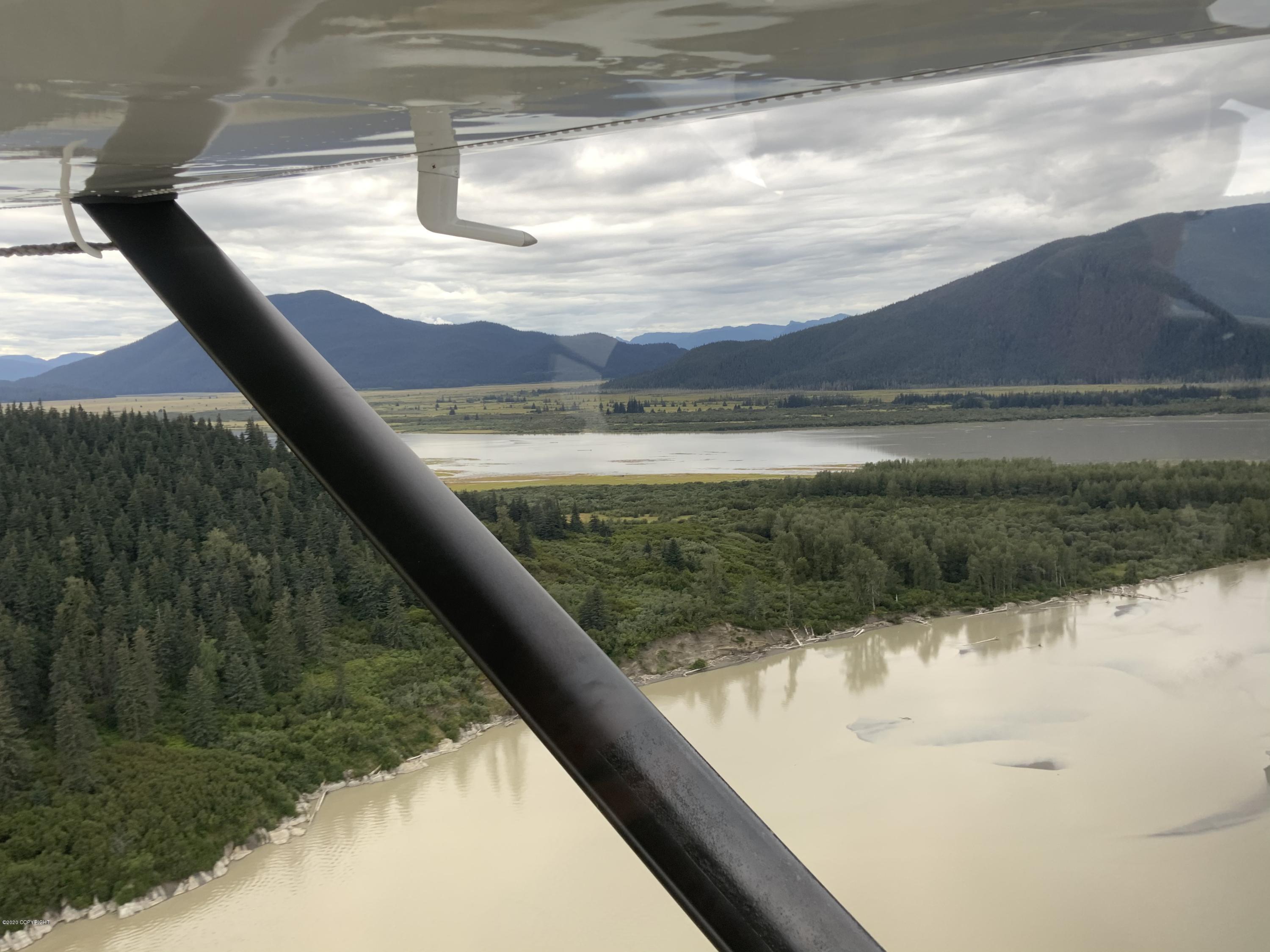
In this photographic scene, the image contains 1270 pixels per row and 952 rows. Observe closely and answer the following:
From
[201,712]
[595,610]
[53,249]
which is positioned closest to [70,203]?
[53,249]

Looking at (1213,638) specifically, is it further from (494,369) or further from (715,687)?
(494,369)

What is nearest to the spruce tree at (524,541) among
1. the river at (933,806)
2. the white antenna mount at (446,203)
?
the river at (933,806)

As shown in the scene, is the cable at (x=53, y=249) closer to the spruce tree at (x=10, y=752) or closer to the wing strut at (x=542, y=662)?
the wing strut at (x=542, y=662)

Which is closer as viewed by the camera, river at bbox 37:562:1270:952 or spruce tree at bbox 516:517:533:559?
spruce tree at bbox 516:517:533:559

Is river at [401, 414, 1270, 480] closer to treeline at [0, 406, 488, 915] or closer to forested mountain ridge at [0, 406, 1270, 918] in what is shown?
forested mountain ridge at [0, 406, 1270, 918]

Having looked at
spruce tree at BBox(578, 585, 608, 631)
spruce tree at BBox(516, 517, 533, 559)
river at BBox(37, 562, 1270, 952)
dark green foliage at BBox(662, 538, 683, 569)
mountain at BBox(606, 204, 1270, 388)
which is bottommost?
river at BBox(37, 562, 1270, 952)

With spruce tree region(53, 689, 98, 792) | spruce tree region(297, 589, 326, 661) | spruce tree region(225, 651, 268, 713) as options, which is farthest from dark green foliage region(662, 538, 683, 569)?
spruce tree region(53, 689, 98, 792)

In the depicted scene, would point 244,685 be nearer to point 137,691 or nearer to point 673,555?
point 137,691
